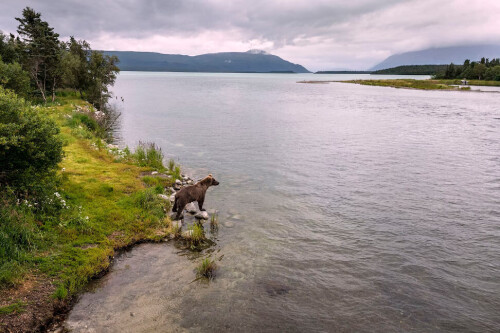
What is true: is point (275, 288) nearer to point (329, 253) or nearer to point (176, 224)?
point (329, 253)

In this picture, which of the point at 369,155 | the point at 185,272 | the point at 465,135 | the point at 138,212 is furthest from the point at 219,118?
the point at 185,272

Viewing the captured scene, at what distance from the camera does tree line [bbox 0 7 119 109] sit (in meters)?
52.7

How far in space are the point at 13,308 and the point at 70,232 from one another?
4794 mm

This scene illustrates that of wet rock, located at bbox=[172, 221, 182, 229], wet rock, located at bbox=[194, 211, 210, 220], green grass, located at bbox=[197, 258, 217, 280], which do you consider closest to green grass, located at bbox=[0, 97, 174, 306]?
wet rock, located at bbox=[172, 221, 182, 229]

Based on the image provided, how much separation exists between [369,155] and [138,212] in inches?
1056

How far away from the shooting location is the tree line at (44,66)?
173ft

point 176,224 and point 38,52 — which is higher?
point 38,52

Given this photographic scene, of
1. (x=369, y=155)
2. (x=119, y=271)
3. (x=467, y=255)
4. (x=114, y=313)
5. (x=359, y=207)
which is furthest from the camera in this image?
(x=369, y=155)

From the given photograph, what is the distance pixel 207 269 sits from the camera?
13.3 metres

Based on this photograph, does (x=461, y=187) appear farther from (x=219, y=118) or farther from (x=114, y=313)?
(x=219, y=118)

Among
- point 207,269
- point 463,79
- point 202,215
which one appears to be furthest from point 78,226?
point 463,79

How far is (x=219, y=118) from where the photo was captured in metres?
60.1

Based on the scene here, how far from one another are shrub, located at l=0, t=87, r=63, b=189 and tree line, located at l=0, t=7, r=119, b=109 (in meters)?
39.6

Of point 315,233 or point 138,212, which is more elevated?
point 138,212
